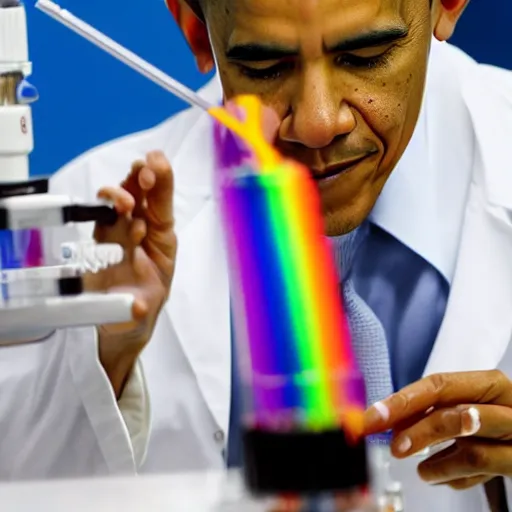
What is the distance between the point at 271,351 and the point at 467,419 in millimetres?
387

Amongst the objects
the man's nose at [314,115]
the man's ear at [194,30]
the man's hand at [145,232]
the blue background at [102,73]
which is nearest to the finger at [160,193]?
the man's hand at [145,232]

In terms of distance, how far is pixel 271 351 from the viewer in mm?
267

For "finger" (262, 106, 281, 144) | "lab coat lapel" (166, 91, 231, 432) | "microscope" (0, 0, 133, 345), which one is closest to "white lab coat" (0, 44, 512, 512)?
"lab coat lapel" (166, 91, 231, 432)

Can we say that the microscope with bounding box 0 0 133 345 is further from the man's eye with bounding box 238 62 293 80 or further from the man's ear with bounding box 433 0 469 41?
the man's ear with bounding box 433 0 469 41

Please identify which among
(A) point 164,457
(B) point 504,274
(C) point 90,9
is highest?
(C) point 90,9

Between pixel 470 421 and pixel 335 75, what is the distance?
0.98ft

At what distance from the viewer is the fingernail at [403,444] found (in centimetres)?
56

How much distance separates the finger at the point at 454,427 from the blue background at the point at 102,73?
1.86 feet

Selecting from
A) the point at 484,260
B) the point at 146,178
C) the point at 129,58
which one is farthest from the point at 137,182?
the point at 484,260

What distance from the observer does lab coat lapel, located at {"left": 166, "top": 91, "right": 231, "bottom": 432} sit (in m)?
0.95

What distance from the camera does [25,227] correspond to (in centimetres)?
41

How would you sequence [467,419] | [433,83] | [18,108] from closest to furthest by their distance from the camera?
[18,108] < [467,419] < [433,83]

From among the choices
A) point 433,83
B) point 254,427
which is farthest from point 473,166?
point 254,427

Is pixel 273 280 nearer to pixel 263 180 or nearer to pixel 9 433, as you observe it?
pixel 263 180
